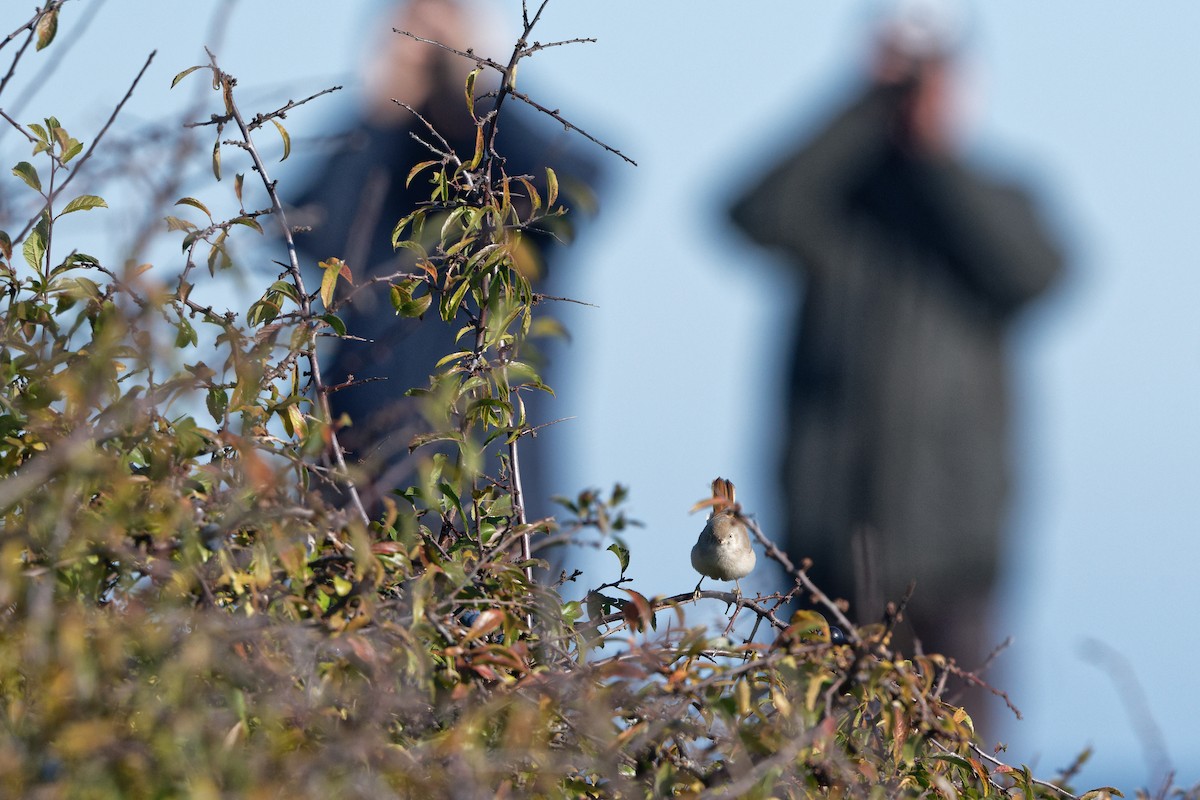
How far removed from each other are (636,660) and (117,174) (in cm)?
62

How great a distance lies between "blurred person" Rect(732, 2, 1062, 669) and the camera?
4.92 m

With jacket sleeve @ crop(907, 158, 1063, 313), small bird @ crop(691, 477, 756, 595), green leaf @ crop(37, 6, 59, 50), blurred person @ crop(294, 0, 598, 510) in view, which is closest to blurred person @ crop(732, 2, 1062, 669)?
jacket sleeve @ crop(907, 158, 1063, 313)

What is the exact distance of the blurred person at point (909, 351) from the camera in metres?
4.92

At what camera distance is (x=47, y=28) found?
1.39 m

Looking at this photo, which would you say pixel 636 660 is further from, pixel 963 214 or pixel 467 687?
pixel 963 214

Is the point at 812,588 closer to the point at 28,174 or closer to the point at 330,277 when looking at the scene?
the point at 330,277

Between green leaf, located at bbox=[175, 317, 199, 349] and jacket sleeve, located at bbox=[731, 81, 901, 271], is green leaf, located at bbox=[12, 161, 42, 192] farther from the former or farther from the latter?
jacket sleeve, located at bbox=[731, 81, 901, 271]

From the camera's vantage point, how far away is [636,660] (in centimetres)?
117

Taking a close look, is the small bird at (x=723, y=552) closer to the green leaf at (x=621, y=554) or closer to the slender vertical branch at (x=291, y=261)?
the green leaf at (x=621, y=554)

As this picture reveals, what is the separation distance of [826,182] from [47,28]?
13.0ft

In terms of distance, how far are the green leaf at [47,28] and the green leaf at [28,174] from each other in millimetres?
149

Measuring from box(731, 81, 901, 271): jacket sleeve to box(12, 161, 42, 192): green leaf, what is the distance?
13.1ft

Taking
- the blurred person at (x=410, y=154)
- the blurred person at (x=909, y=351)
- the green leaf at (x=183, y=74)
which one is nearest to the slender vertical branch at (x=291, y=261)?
the green leaf at (x=183, y=74)

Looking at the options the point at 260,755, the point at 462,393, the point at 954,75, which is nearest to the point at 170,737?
the point at 260,755
